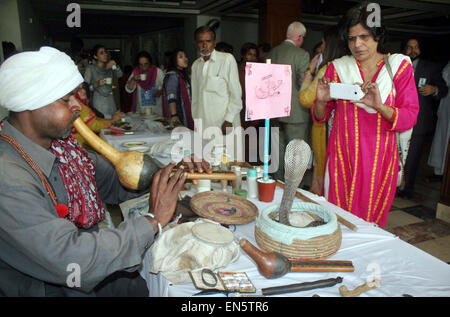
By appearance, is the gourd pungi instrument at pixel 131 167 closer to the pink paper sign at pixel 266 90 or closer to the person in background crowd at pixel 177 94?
the pink paper sign at pixel 266 90

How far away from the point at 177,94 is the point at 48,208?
402 centimetres

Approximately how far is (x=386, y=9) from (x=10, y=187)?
11780 mm

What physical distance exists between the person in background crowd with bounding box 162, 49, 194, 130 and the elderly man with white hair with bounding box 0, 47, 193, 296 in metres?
3.55

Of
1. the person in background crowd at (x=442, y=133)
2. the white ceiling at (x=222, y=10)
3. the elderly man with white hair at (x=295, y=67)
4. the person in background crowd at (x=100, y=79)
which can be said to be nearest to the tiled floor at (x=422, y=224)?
the person in background crowd at (x=442, y=133)

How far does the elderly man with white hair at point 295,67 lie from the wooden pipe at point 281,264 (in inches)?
129

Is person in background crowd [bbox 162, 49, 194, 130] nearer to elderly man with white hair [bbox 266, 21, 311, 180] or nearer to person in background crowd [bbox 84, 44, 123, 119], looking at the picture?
person in background crowd [bbox 84, 44, 123, 119]

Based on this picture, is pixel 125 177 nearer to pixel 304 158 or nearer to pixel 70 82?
pixel 70 82

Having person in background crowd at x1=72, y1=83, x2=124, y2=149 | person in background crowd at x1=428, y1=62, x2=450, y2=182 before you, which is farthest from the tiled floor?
person in background crowd at x1=72, y1=83, x2=124, y2=149

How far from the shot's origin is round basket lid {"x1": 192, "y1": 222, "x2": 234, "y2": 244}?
123 cm

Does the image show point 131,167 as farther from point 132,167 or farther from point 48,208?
point 48,208

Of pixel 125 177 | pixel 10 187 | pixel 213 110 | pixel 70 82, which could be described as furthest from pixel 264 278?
pixel 213 110

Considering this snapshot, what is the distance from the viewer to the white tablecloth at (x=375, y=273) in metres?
1.10

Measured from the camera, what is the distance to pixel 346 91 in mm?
1834

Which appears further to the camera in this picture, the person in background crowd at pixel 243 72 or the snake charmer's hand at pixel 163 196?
the person in background crowd at pixel 243 72
